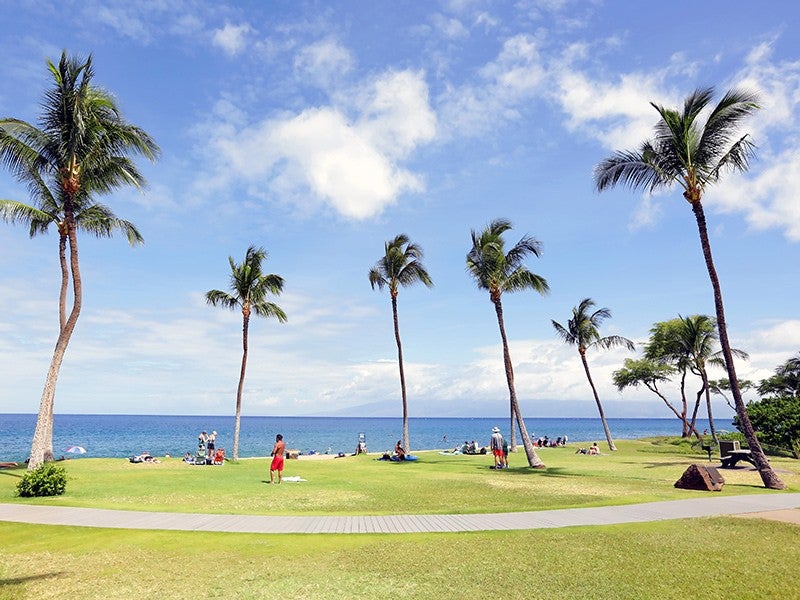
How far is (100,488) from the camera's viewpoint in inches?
697

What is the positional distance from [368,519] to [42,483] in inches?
440

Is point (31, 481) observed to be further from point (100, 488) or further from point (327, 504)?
point (327, 504)

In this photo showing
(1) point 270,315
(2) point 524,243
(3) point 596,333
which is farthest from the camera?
(3) point 596,333

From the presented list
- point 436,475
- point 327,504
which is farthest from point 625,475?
point 327,504

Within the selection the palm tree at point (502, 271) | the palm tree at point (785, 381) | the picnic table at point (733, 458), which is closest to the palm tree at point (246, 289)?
the palm tree at point (502, 271)

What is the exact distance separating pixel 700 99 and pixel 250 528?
23.0 metres

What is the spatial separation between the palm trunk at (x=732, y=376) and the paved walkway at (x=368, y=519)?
4.41 metres

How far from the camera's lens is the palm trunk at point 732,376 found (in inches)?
719

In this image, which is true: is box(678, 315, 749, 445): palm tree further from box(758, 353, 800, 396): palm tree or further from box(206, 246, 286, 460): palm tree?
box(206, 246, 286, 460): palm tree

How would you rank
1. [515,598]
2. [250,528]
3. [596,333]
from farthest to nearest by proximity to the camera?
[596,333] → [250,528] → [515,598]

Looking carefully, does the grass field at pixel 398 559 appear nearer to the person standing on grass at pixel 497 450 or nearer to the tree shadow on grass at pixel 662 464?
the person standing on grass at pixel 497 450

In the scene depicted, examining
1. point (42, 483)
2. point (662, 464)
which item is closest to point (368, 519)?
point (42, 483)

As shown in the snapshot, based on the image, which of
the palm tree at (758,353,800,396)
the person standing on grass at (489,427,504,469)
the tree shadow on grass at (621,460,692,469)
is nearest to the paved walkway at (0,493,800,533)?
the person standing on grass at (489,427,504,469)

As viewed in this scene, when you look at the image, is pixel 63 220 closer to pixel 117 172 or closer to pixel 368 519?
pixel 117 172
